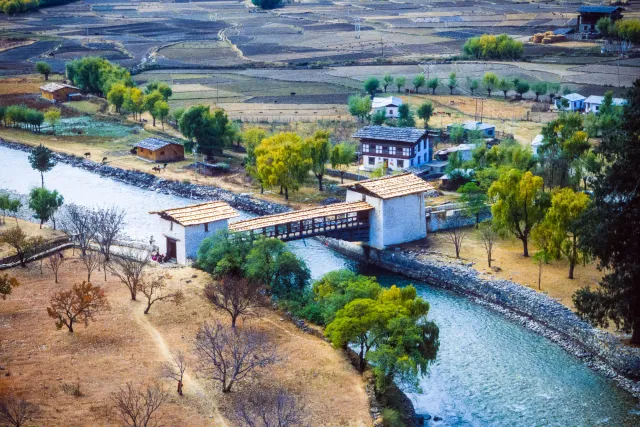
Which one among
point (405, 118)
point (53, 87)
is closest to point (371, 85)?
point (405, 118)

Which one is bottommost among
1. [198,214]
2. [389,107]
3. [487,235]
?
[487,235]

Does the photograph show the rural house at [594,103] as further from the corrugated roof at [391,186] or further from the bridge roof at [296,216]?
the bridge roof at [296,216]

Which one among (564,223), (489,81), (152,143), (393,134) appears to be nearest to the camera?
(564,223)

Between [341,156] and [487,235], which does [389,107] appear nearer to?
[341,156]

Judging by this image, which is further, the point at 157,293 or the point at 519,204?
the point at 519,204

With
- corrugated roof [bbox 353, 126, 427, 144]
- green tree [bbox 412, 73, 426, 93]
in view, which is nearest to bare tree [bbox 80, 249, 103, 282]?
corrugated roof [bbox 353, 126, 427, 144]

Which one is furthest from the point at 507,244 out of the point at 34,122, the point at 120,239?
the point at 34,122

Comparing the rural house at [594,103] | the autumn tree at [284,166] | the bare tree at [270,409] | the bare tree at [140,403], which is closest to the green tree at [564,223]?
the bare tree at [270,409]
